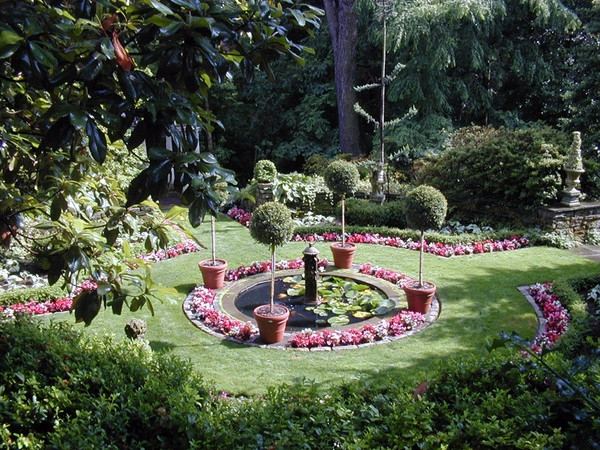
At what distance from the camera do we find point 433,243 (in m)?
9.12

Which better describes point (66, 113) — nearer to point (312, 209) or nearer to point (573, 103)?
point (312, 209)

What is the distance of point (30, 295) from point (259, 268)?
9.51ft

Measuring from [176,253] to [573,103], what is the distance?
28.0 ft

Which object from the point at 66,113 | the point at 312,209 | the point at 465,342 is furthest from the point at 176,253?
the point at 66,113

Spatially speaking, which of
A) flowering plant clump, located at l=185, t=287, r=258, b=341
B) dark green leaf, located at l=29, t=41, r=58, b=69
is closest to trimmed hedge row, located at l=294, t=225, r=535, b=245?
flowering plant clump, located at l=185, t=287, r=258, b=341

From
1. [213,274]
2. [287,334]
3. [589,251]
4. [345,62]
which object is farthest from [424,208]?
[345,62]

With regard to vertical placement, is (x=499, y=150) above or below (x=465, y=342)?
above

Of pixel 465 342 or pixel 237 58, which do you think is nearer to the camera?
pixel 237 58

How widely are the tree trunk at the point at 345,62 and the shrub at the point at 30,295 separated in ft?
31.1

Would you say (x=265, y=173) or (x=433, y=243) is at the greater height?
(x=265, y=173)

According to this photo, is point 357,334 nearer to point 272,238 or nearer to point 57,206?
point 272,238

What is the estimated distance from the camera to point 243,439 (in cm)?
262

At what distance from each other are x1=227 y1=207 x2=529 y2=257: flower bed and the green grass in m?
0.22

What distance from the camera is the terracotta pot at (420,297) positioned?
6.23 metres
